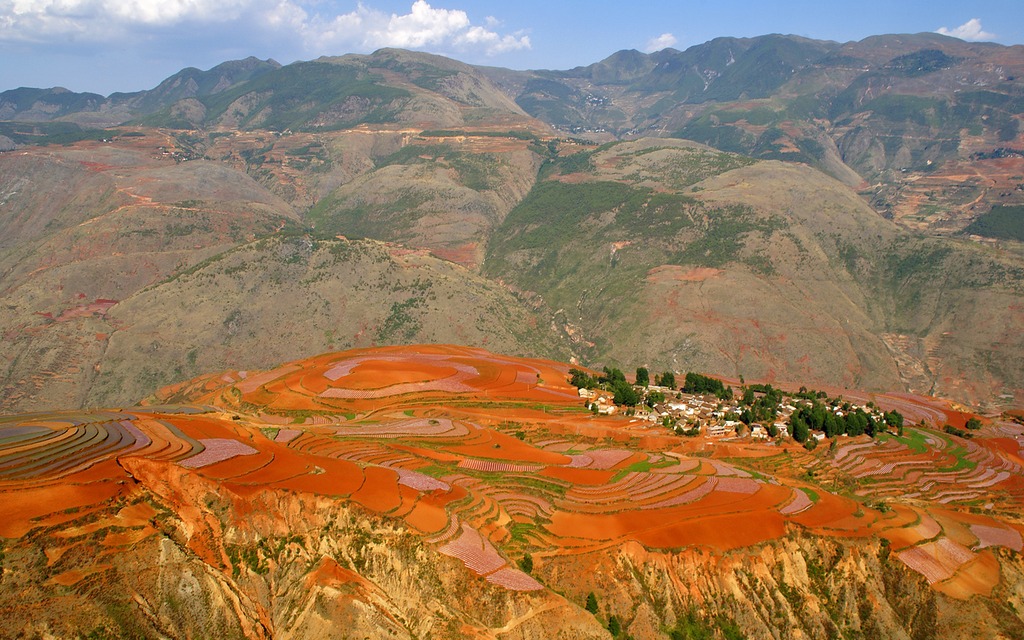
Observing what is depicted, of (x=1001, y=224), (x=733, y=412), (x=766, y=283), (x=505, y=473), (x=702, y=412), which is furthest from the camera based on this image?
(x=1001, y=224)

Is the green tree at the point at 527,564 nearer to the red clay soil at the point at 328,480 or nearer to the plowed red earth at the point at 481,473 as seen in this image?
the plowed red earth at the point at 481,473

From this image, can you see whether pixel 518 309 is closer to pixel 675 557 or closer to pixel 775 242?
pixel 775 242

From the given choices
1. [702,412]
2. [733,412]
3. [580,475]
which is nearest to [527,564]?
[580,475]

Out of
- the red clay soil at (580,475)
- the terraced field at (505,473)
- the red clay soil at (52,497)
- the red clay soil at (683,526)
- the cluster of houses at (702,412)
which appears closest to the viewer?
the red clay soil at (52,497)

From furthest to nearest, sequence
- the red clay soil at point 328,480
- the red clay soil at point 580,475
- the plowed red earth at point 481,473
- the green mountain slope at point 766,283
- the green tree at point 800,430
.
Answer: the green mountain slope at point 766,283 → the green tree at point 800,430 → the red clay soil at point 580,475 → the red clay soil at point 328,480 → the plowed red earth at point 481,473

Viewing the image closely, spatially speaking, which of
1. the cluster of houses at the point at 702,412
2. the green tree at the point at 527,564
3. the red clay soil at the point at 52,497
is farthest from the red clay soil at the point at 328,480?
the cluster of houses at the point at 702,412

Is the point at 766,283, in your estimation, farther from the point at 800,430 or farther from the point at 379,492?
the point at 379,492

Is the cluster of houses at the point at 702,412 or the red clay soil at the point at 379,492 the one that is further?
the cluster of houses at the point at 702,412
